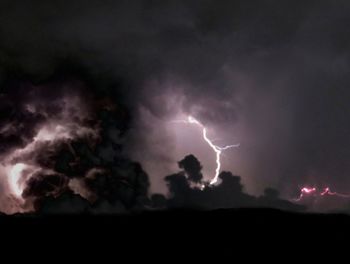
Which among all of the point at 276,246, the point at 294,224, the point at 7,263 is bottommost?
the point at 7,263

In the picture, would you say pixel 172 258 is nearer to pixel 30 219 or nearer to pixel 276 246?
pixel 276 246

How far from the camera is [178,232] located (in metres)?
11.9

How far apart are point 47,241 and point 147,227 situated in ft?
10.5

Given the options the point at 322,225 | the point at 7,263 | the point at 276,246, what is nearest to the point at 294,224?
the point at 322,225

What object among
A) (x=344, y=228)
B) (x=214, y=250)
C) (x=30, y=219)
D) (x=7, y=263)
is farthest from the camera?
(x=30, y=219)

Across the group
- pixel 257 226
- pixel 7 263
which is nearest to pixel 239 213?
pixel 257 226

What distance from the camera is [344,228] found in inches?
468

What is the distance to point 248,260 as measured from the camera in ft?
32.7

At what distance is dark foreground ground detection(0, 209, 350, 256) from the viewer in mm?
10875

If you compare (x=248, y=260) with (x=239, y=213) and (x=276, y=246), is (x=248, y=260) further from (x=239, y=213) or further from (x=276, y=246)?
(x=239, y=213)

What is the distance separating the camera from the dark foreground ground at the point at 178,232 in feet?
35.7

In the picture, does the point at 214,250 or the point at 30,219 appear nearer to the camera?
the point at 214,250

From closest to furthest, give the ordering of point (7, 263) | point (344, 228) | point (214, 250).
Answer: point (7, 263) → point (214, 250) → point (344, 228)

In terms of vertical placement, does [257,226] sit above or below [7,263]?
above
